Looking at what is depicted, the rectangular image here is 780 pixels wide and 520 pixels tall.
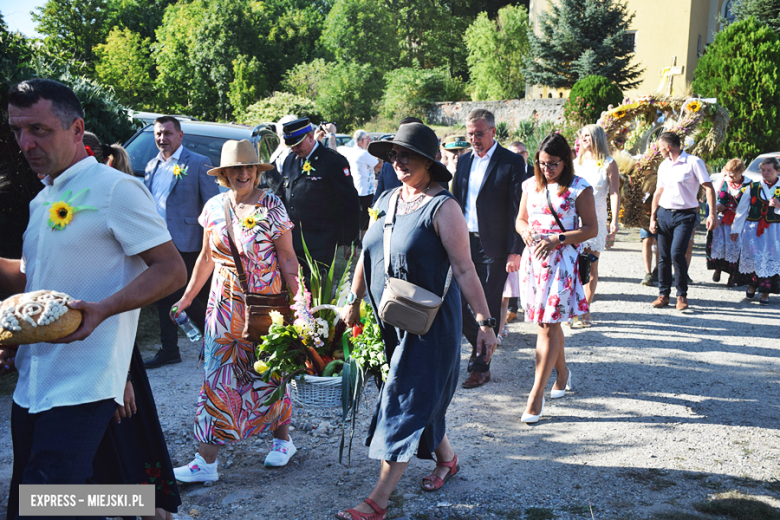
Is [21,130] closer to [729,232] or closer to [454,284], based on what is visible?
[454,284]

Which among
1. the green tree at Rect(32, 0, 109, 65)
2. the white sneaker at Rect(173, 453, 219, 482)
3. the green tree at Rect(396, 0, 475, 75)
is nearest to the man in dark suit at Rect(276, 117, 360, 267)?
the white sneaker at Rect(173, 453, 219, 482)

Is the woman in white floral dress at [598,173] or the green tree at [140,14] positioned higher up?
the green tree at [140,14]

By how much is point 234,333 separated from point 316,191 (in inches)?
96.2

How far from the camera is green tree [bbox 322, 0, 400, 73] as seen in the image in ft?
148

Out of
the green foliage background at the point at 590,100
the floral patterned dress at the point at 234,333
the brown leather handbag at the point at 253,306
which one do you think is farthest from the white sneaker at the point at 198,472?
the green foliage background at the point at 590,100

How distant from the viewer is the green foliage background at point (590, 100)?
78.2 ft

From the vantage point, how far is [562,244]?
477cm

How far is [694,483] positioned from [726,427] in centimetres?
109

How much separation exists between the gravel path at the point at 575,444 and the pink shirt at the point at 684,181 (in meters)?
1.78

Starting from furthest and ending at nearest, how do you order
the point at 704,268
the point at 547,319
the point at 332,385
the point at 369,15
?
the point at 369,15 < the point at 704,268 < the point at 547,319 < the point at 332,385

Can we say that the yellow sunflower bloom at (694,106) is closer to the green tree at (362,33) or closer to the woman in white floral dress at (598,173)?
the woman in white floral dress at (598,173)

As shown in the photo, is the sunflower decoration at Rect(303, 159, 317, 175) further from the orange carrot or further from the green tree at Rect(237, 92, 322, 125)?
the green tree at Rect(237, 92, 322, 125)

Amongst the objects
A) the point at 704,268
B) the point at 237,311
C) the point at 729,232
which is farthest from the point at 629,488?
the point at 704,268

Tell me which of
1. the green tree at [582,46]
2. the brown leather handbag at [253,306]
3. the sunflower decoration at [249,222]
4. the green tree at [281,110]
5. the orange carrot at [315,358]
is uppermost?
the green tree at [582,46]
